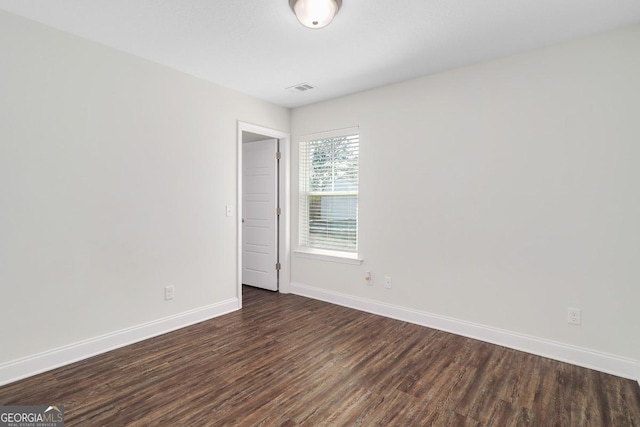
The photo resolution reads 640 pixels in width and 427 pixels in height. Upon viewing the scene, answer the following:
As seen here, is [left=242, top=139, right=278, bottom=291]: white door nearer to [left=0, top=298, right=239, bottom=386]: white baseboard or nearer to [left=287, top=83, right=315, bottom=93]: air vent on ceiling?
[left=287, top=83, right=315, bottom=93]: air vent on ceiling

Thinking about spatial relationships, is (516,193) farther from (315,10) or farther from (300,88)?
(300,88)

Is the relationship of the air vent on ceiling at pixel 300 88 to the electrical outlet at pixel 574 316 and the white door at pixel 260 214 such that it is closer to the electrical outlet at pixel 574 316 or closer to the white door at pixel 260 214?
the white door at pixel 260 214

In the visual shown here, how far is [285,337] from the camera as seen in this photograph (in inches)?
121

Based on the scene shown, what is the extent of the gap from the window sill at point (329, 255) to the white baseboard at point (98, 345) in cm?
126

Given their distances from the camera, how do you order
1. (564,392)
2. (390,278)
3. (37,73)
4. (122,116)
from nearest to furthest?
(564,392) < (37,73) < (122,116) < (390,278)

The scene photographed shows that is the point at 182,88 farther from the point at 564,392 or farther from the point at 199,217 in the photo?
the point at 564,392

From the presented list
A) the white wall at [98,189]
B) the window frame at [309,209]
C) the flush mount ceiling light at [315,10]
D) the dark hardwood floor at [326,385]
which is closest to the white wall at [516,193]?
the window frame at [309,209]

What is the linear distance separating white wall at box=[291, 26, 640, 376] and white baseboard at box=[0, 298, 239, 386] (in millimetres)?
1930

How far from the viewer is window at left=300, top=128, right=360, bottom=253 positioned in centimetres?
401

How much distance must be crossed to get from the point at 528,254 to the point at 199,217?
10.6 ft

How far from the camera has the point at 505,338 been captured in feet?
9.53

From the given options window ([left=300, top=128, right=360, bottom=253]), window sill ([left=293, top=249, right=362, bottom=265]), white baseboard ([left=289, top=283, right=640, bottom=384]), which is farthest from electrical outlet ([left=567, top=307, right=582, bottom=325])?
window ([left=300, top=128, right=360, bottom=253])

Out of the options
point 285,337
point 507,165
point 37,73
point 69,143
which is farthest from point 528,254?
point 37,73

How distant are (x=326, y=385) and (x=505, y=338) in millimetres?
1757
